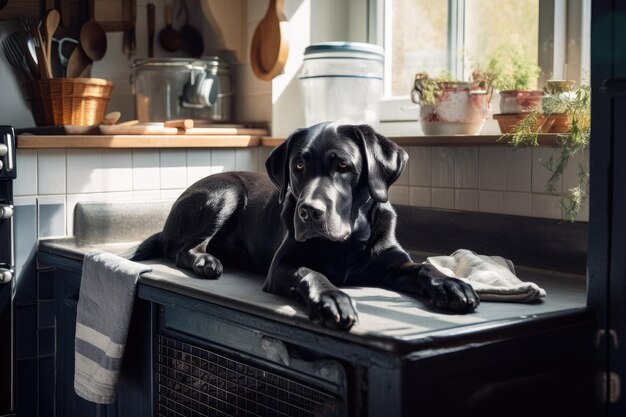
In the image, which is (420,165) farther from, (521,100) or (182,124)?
(182,124)

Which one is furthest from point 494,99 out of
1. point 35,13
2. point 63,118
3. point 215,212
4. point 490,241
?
point 35,13

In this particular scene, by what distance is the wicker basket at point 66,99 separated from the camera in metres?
2.43

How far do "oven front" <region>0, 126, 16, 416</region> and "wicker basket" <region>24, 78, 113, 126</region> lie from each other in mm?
248

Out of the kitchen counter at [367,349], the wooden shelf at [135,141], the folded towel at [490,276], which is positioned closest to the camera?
the kitchen counter at [367,349]

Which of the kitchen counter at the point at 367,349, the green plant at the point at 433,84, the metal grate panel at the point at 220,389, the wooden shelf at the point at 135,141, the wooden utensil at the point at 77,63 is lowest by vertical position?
the metal grate panel at the point at 220,389

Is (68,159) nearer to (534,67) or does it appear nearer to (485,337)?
(534,67)

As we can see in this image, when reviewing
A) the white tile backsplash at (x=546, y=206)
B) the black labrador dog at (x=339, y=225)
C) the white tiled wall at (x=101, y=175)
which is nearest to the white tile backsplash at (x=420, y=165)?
the white tile backsplash at (x=546, y=206)

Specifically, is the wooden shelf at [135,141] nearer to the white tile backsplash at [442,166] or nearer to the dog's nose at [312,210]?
the white tile backsplash at [442,166]

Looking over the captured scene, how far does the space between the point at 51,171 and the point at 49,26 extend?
1.53 ft

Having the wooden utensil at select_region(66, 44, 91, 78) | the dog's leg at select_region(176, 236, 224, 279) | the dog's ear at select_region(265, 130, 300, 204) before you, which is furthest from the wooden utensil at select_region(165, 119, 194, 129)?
the dog's ear at select_region(265, 130, 300, 204)

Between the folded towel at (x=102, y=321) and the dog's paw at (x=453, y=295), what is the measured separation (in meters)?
0.74

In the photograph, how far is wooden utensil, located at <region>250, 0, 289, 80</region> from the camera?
2.61 m

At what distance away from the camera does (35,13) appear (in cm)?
257

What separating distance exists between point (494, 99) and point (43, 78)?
1303mm
